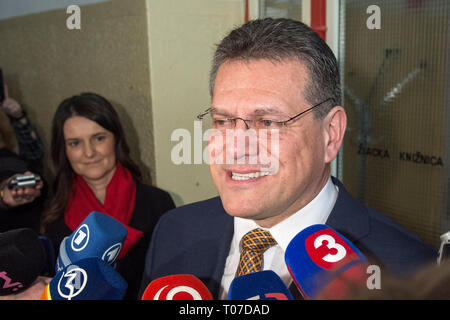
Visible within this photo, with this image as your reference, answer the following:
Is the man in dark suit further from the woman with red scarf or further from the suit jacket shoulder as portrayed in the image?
the woman with red scarf

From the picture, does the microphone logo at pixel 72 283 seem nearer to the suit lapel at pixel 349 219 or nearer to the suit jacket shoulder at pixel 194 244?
the suit jacket shoulder at pixel 194 244

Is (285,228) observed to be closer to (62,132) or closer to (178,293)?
(178,293)

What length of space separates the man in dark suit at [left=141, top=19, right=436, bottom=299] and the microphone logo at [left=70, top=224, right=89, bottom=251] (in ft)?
0.92

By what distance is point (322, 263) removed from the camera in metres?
0.61

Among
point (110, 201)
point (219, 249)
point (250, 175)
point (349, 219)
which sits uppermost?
point (250, 175)

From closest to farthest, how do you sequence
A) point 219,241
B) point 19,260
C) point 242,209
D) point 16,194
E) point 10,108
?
1. point 19,260
2. point 242,209
3. point 219,241
4. point 16,194
5. point 10,108

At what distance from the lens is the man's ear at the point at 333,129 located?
0.93m

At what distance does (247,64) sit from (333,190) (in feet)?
1.18

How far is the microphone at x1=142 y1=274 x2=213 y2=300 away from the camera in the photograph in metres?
0.62

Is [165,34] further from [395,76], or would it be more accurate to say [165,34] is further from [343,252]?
[343,252]

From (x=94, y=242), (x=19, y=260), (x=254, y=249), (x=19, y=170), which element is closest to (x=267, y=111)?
(x=254, y=249)

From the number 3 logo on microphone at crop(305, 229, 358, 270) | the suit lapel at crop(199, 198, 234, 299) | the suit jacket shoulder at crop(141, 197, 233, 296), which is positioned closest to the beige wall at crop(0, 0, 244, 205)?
the suit jacket shoulder at crop(141, 197, 233, 296)

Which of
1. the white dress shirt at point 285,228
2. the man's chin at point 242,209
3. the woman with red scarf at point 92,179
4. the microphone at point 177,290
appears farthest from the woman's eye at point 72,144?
the microphone at point 177,290

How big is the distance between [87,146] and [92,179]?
0.16 metres
